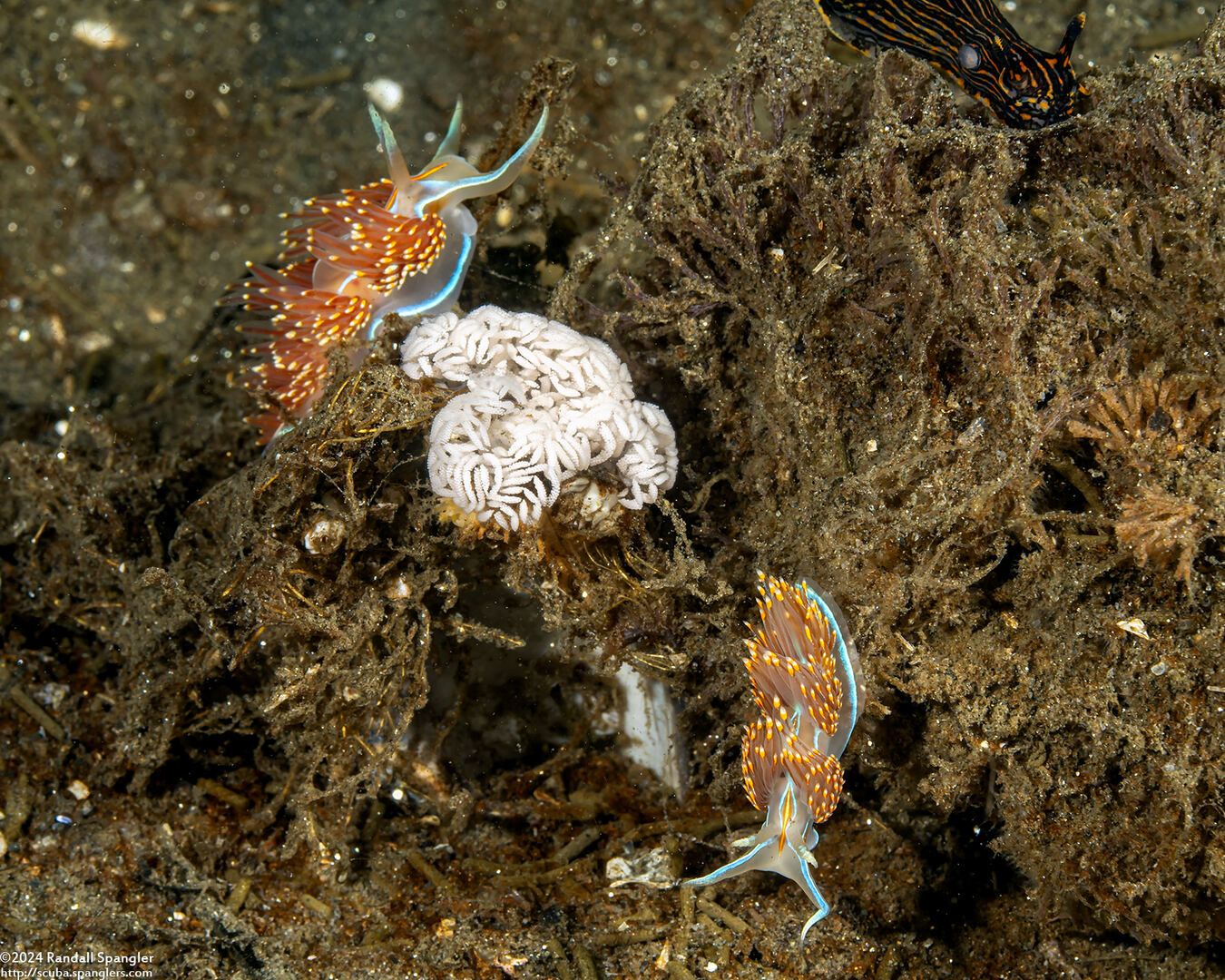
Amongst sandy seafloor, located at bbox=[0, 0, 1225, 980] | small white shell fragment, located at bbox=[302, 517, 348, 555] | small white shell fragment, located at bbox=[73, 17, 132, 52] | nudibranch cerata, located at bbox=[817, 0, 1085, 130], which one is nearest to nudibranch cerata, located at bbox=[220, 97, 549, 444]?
sandy seafloor, located at bbox=[0, 0, 1225, 980]

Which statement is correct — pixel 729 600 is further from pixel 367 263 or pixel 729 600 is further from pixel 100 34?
pixel 100 34

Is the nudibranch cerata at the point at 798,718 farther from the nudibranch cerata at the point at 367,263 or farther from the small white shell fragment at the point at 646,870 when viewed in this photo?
the nudibranch cerata at the point at 367,263

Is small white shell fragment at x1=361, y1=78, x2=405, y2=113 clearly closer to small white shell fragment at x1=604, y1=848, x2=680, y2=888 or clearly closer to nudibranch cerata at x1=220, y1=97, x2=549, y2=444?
nudibranch cerata at x1=220, y1=97, x2=549, y2=444

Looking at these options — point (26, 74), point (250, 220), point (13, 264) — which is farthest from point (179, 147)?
point (13, 264)

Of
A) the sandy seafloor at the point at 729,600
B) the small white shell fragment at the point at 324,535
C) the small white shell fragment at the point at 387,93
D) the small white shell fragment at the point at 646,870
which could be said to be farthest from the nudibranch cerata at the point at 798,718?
the small white shell fragment at the point at 387,93

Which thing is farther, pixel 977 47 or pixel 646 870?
pixel 646 870

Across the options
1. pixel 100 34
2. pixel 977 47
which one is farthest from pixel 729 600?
pixel 100 34
